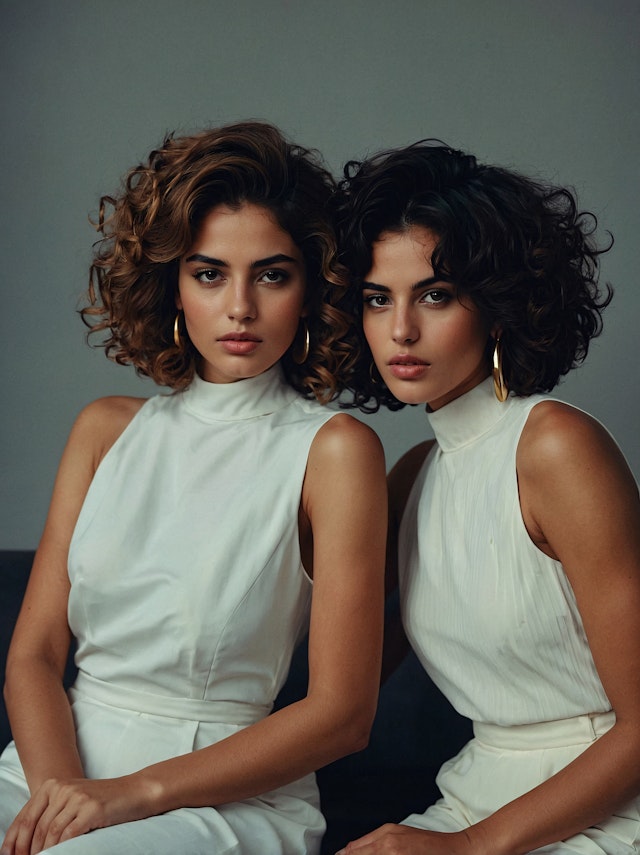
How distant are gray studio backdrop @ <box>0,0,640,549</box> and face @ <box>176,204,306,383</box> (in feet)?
3.93

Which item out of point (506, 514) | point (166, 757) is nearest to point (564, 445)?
point (506, 514)

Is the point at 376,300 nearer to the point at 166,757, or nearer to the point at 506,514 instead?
the point at 506,514

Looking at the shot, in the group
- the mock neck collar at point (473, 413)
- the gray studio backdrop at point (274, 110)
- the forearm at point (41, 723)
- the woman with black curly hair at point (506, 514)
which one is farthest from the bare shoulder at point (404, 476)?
the gray studio backdrop at point (274, 110)

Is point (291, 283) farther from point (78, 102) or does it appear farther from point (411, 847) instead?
point (78, 102)

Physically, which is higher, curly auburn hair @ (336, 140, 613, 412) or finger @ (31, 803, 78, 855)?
curly auburn hair @ (336, 140, 613, 412)

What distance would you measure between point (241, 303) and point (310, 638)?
624 mm

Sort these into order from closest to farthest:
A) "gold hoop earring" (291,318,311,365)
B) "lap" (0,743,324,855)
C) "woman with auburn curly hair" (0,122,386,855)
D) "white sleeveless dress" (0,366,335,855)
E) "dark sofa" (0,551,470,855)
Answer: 1. "lap" (0,743,324,855)
2. "woman with auburn curly hair" (0,122,386,855)
3. "white sleeveless dress" (0,366,335,855)
4. "gold hoop earring" (291,318,311,365)
5. "dark sofa" (0,551,470,855)

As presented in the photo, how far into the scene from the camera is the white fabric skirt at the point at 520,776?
6.40 ft

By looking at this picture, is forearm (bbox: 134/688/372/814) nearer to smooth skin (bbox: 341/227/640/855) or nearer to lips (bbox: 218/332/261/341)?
smooth skin (bbox: 341/227/640/855)

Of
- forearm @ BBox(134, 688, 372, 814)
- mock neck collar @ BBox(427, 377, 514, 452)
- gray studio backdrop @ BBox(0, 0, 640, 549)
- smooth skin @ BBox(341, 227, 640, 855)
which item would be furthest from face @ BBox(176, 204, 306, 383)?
gray studio backdrop @ BBox(0, 0, 640, 549)

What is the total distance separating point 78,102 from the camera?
11.2 ft

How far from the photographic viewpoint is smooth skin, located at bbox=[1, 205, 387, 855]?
1963mm

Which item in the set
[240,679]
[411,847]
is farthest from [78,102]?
[411,847]

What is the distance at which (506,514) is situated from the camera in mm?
2047
